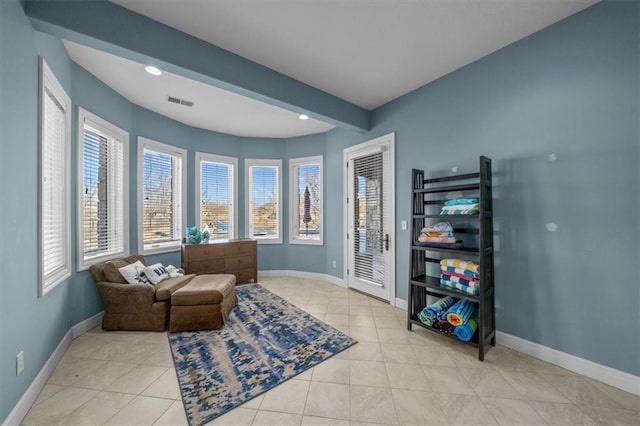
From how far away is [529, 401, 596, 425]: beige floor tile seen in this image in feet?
4.99

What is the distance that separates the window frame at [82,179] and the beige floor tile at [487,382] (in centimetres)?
389

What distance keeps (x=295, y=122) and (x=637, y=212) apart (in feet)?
12.9

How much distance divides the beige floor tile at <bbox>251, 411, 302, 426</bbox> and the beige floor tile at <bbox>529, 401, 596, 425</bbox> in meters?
1.56

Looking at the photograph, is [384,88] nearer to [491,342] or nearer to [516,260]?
[516,260]

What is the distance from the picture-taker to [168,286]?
2.86 metres

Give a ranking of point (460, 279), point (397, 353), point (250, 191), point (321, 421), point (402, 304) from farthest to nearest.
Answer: point (250, 191), point (402, 304), point (460, 279), point (397, 353), point (321, 421)

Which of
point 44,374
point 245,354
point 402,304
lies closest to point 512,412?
point 402,304

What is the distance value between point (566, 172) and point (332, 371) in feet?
8.26

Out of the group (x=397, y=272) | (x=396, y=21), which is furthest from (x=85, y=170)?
(x=397, y=272)

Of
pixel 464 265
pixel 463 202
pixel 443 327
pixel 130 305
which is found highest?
pixel 463 202

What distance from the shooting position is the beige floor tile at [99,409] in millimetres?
1543

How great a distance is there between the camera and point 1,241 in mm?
1435

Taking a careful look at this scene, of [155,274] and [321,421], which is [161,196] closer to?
[155,274]

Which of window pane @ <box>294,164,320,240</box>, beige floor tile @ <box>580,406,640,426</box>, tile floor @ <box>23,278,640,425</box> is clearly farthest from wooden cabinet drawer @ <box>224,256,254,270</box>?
beige floor tile @ <box>580,406,640,426</box>
